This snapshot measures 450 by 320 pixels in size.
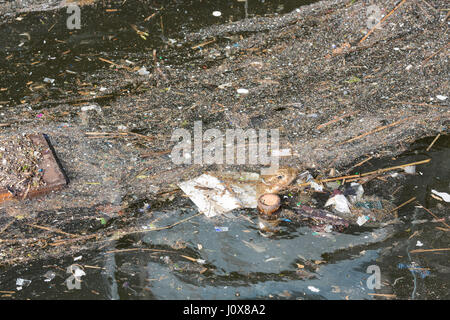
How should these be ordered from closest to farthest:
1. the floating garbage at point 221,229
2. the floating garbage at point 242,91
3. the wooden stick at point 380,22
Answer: the floating garbage at point 221,229
the floating garbage at point 242,91
the wooden stick at point 380,22

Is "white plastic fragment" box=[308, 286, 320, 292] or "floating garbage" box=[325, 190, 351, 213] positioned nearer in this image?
"white plastic fragment" box=[308, 286, 320, 292]

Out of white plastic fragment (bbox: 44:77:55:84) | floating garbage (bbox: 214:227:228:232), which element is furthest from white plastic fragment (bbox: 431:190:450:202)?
white plastic fragment (bbox: 44:77:55:84)

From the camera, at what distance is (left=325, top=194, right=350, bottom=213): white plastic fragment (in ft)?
12.1

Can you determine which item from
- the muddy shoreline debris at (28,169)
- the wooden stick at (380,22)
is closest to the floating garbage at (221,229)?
the muddy shoreline debris at (28,169)

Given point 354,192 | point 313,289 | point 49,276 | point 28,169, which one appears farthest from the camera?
point 28,169

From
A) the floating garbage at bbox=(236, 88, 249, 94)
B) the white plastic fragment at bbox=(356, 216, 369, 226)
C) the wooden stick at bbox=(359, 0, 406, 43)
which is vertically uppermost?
the wooden stick at bbox=(359, 0, 406, 43)

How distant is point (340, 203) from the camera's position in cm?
371

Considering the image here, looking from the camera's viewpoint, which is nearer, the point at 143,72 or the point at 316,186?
the point at 316,186

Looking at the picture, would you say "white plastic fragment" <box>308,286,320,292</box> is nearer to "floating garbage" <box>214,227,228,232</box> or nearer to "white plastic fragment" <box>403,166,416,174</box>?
"floating garbage" <box>214,227,228,232</box>

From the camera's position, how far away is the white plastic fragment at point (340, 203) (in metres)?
3.69

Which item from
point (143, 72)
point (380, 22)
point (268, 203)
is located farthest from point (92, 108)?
point (380, 22)

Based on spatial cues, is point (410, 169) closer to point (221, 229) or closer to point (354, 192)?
point (354, 192)

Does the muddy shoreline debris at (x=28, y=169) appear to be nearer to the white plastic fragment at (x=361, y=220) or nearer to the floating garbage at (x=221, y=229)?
the floating garbage at (x=221, y=229)

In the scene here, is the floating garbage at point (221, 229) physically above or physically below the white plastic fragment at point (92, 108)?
below
